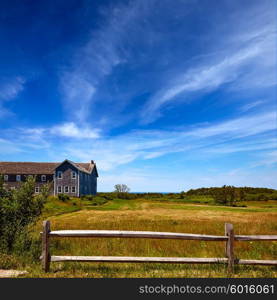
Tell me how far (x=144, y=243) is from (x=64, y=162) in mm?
40831

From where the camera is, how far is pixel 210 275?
5.31 m

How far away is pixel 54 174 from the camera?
1815 inches

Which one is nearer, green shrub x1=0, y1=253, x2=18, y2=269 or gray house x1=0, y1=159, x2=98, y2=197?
green shrub x1=0, y1=253, x2=18, y2=269

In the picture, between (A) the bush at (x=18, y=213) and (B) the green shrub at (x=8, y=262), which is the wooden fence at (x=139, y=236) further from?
(A) the bush at (x=18, y=213)

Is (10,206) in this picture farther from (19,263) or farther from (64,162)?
(64,162)

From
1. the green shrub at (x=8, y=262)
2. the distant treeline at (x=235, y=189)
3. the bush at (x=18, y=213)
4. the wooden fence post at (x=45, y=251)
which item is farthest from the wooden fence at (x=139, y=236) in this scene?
the distant treeline at (x=235, y=189)

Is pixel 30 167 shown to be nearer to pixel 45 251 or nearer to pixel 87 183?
pixel 87 183

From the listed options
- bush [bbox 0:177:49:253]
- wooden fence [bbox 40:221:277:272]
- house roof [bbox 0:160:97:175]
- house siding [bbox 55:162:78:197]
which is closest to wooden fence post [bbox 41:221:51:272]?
wooden fence [bbox 40:221:277:272]

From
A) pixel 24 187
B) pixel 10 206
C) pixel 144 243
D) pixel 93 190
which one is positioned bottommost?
pixel 93 190

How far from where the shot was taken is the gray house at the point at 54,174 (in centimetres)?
4581

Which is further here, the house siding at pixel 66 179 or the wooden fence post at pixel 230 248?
the house siding at pixel 66 179

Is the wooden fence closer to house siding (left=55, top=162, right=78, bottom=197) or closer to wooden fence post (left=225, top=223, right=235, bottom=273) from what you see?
wooden fence post (left=225, top=223, right=235, bottom=273)

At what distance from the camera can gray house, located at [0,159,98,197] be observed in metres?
45.8

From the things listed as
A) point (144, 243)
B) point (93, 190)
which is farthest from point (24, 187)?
point (93, 190)
